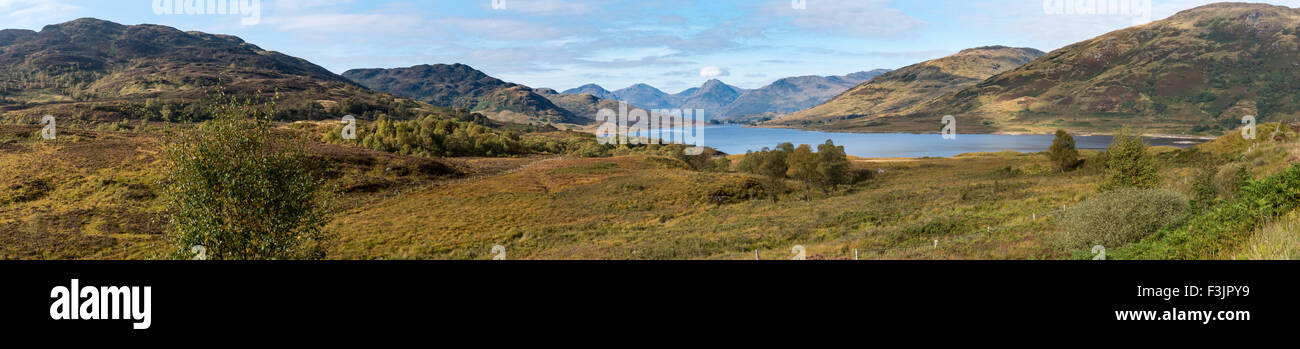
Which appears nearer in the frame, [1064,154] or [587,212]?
[587,212]

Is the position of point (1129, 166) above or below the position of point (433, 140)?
below

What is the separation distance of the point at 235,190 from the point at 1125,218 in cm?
2863

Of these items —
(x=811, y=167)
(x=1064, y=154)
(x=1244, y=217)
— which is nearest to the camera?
(x=1244, y=217)

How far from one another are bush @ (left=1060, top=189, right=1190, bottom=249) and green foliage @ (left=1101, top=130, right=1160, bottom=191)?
39.7 ft

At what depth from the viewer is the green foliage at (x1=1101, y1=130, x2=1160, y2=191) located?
29.2 m

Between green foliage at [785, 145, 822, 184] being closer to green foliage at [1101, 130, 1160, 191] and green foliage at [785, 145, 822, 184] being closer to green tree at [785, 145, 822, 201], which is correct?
green tree at [785, 145, 822, 201]

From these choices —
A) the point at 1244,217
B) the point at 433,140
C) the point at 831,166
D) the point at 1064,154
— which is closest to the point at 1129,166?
the point at 1244,217

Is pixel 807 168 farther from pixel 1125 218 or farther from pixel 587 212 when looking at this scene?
pixel 1125 218

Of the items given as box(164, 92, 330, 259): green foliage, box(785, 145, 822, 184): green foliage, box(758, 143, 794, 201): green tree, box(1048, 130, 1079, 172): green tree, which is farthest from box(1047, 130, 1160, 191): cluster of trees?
box(1048, 130, 1079, 172): green tree

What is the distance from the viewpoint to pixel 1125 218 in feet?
61.5

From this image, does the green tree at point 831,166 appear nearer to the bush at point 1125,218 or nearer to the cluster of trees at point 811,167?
the cluster of trees at point 811,167
